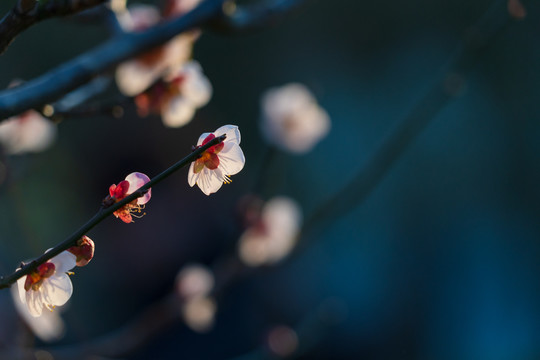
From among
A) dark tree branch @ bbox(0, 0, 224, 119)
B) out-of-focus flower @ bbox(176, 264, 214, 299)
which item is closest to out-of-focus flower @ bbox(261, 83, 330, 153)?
out-of-focus flower @ bbox(176, 264, 214, 299)

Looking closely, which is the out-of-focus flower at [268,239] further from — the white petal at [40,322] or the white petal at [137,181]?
the white petal at [137,181]

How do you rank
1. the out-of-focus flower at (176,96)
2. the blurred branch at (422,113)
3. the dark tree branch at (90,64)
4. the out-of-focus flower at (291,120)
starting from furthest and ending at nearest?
the out-of-focus flower at (291,120) < the blurred branch at (422,113) < the out-of-focus flower at (176,96) < the dark tree branch at (90,64)

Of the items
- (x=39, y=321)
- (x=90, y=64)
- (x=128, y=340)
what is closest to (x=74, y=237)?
(x=90, y=64)

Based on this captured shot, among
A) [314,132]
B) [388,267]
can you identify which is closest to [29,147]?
[314,132]

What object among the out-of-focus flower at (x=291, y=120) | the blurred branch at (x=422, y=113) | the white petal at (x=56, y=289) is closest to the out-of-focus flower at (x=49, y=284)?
the white petal at (x=56, y=289)

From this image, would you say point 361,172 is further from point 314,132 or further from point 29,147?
point 29,147

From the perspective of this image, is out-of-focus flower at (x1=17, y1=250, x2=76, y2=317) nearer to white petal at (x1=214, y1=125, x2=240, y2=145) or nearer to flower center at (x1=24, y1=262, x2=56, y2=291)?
flower center at (x1=24, y1=262, x2=56, y2=291)
